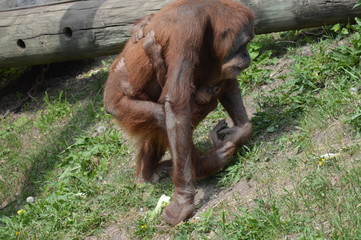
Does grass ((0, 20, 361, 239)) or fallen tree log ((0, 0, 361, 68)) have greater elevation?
fallen tree log ((0, 0, 361, 68))

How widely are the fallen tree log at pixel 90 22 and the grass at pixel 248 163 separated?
0.27 meters

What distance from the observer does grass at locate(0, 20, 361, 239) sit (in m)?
3.59

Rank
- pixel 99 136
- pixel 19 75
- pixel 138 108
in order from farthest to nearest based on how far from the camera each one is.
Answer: pixel 19 75 < pixel 99 136 < pixel 138 108

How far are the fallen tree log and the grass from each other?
271 millimetres

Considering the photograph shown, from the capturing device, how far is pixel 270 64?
6.25 m

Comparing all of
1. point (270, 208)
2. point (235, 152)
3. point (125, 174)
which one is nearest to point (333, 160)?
point (270, 208)

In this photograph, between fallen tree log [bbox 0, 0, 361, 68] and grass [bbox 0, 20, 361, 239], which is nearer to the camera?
grass [bbox 0, 20, 361, 239]

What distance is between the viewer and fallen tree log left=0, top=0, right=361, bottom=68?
244 inches

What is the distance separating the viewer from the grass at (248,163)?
359 centimetres

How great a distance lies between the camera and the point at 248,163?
4555 millimetres

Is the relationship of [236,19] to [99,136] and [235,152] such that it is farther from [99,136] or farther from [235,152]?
[99,136]

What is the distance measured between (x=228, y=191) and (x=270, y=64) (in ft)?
7.54

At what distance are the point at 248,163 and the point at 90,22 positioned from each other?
301 centimetres

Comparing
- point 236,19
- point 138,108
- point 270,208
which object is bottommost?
point 270,208
